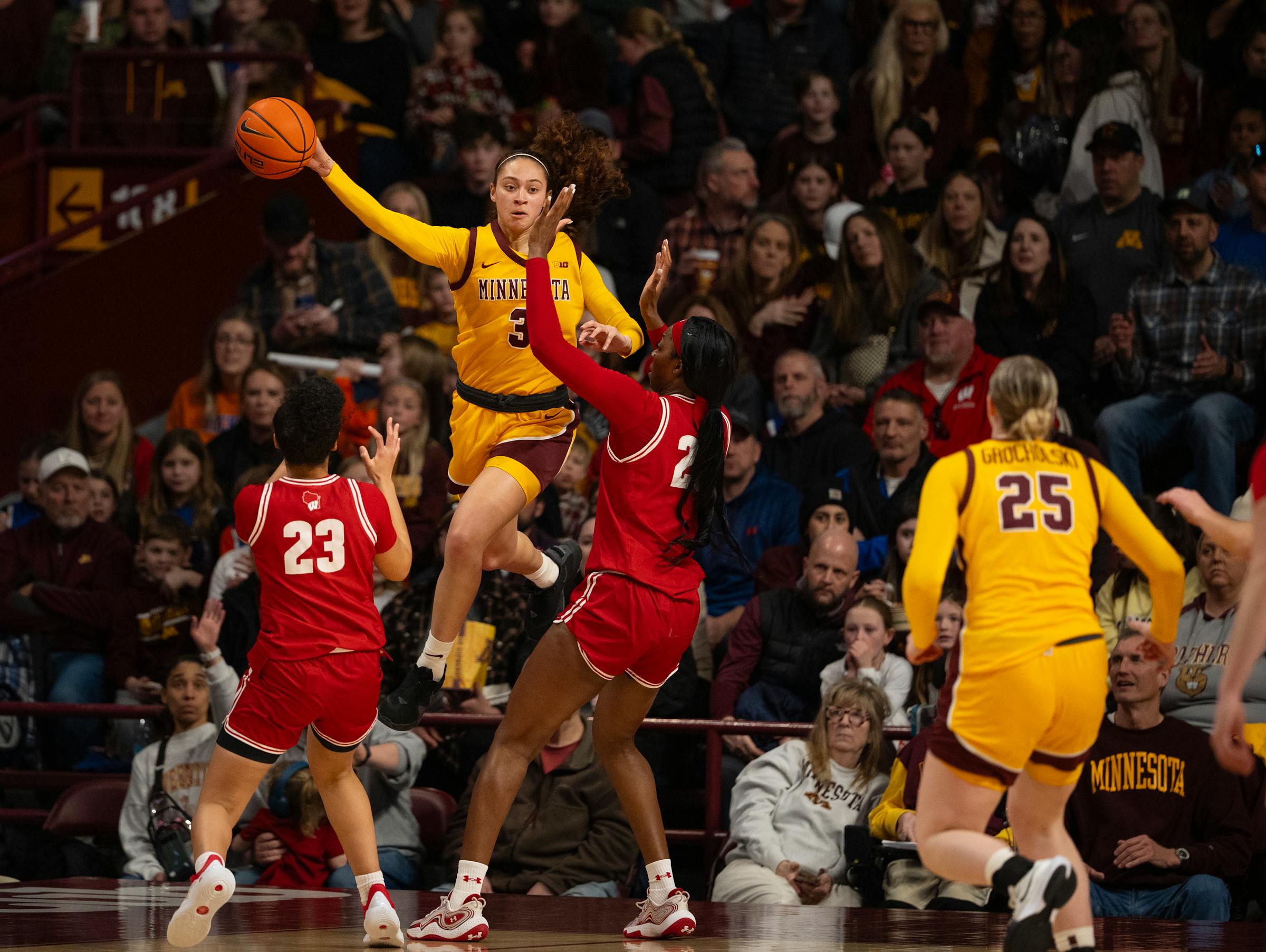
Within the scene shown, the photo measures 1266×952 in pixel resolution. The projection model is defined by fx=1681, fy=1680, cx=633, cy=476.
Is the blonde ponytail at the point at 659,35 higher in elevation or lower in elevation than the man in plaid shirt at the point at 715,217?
higher

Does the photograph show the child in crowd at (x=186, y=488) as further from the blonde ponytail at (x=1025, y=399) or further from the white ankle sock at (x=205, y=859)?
the blonde ponytail at (x=1025, y=399)

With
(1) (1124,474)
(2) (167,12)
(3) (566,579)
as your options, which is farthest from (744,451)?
(2) (167,12)

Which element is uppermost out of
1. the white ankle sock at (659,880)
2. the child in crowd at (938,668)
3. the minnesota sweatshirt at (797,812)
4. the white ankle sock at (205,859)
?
the child in crowd at (938,668)

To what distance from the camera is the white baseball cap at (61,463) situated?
10.4m

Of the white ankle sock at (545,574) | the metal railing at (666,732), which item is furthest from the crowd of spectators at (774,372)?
the white ankle sock at (545,574)

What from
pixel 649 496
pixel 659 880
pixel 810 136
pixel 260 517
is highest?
pixel 810 136

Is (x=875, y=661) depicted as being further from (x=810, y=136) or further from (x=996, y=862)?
(x=810, y=136)

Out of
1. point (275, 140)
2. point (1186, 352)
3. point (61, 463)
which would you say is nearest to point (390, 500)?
point (275, 140)

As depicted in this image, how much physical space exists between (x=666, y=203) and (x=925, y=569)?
8.88 metres

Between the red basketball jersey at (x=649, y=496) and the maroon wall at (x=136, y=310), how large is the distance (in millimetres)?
7264

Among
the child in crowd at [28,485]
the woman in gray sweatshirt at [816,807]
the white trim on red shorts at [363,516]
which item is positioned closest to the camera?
the white trim on red shorts at [363,516]

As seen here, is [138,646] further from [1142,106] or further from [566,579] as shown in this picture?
[1142,106]

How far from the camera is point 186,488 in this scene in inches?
417

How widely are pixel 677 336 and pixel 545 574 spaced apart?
146cm
